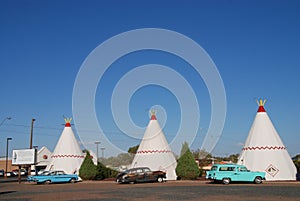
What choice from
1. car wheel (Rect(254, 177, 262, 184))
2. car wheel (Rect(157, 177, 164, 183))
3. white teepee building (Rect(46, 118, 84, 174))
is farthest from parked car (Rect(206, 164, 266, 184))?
white teepee building (Rect(46, 118, 84, 174))

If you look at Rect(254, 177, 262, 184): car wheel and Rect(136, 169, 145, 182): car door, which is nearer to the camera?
Rect(254, 177, 262, 184): car wheel

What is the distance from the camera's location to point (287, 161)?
27.3 m

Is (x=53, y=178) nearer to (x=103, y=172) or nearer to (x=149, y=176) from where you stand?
(x=103, y=172)

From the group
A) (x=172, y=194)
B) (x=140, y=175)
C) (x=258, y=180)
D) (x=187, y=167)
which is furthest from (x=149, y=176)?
(x=172, y=194)

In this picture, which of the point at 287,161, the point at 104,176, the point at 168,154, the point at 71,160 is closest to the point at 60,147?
the point at 71,160

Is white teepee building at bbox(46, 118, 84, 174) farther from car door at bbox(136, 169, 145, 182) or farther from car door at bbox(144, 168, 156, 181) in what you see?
car door at bbox(144, 168, 156, 181)

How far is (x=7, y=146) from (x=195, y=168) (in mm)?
33328

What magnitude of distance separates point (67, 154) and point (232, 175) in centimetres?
1717

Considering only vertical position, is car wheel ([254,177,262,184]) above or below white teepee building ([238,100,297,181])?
below

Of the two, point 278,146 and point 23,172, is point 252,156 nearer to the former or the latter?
point 278,146

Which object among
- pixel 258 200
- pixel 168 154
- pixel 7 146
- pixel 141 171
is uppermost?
pixel 7 146

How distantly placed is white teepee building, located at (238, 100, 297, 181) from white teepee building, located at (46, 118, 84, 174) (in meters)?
15.1

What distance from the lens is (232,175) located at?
Answer: 2269 centimetres

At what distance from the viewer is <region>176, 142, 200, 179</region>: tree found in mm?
28500
